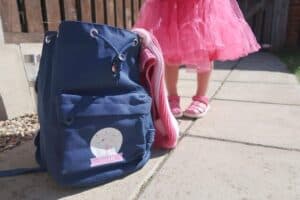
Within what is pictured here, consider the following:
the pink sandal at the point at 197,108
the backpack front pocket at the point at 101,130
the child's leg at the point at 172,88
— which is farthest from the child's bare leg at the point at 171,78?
the backpack front pocket at the point at 101,130

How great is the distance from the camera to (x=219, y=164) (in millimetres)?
1135

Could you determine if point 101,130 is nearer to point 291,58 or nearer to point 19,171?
point 19,171

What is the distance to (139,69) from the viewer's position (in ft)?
3.62

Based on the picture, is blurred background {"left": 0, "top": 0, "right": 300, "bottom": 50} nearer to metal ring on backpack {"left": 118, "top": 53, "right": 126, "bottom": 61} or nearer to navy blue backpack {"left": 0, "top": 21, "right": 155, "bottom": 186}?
navy blue backpack {"left": 0, "top": 21, "right": 155, "bottom": 186}

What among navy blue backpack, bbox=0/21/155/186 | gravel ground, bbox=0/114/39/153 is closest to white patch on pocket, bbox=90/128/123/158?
navy blue backpack, bbox=0/21/155/186

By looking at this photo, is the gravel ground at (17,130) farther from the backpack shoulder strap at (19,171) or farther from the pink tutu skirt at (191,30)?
the pink tutu skirt at (191,30)

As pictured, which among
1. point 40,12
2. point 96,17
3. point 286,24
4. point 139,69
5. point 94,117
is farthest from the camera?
point 286,24

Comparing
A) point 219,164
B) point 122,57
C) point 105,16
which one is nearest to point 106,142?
point 122,57

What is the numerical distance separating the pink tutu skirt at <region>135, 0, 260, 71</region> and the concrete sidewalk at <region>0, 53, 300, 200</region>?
0.31m

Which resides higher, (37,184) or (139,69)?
(139,69)

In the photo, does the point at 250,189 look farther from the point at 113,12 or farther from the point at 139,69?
the point at 113,12

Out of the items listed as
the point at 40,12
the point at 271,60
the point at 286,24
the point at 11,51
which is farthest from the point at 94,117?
the point at 286,24

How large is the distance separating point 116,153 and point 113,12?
1.82 meters

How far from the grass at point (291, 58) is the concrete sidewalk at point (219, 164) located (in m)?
1.22
